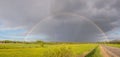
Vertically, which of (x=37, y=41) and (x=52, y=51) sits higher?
(x=37, y=41)

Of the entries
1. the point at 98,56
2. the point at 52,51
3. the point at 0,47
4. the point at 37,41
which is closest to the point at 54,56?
the point at 52,51

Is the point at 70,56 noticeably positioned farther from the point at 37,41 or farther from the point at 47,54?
the point at 37,41

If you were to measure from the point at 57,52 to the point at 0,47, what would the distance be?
43.8 m

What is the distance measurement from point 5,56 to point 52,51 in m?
28.5

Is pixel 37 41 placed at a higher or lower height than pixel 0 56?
higher

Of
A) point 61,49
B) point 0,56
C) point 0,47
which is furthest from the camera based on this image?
point 0,47

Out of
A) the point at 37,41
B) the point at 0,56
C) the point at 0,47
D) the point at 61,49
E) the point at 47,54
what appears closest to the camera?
the point at 47,54

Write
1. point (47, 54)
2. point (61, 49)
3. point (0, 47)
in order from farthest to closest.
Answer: point (0, 47)
point (61, 49)
point (47, 54)

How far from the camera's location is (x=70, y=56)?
3241cm

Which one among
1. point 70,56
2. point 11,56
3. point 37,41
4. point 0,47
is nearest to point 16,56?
point 11,56

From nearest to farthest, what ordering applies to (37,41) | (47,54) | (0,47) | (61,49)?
(47,54) → (61,49) → (0,47) → (37,41)

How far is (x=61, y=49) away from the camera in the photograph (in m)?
30.9

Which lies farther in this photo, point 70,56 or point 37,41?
point 37,41

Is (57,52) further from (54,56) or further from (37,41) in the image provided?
(37,41)
